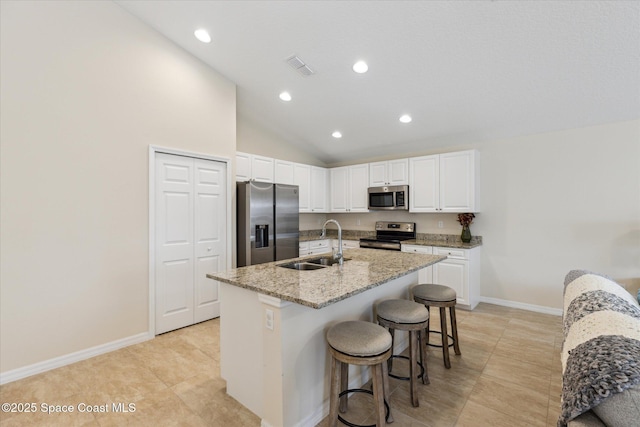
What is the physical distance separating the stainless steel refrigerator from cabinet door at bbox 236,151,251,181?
251 mm

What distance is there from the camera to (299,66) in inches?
132

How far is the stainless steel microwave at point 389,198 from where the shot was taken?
477cm

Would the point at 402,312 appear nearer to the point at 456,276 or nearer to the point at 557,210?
the point at 456,276

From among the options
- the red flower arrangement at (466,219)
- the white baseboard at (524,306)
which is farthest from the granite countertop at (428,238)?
the white baseboard at (524,306)

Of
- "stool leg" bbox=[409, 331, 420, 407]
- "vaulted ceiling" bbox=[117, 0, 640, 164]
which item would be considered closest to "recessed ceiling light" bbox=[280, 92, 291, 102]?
"vaulted ceiling" bbox=[117, 0, 640, 164]

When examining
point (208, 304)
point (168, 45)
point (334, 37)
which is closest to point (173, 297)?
point (208, 304)

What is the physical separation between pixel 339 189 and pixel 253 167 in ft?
6.34

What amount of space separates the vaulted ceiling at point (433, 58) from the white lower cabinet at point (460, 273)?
5.73 feet

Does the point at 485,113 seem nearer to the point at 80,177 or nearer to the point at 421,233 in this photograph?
the point at 421,233

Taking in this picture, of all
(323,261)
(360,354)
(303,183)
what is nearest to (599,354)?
(360,354)

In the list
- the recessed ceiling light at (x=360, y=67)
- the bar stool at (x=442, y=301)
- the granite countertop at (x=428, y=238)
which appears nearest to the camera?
the bar stool at (x=442, y=301)

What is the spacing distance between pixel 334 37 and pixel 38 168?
3.01m

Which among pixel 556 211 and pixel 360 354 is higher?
pixel 556 211

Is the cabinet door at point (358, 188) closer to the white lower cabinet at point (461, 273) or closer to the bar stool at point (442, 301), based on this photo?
the white lower cabinet at point (461, 273)
